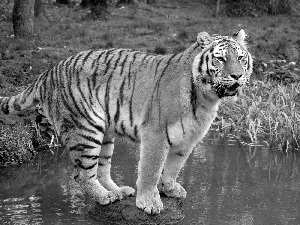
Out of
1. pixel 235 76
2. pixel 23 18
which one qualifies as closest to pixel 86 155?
pixel 235 76

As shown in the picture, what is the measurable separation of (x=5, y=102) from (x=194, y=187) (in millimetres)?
2238

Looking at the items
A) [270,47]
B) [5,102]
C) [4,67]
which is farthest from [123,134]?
[270,47]

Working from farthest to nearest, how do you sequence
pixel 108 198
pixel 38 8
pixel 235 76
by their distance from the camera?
1. pixel 38 8
2. pixel 108 198
3. pixel 235 76

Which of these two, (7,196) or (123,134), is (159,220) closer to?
(123,134)

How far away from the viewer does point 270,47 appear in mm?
13711

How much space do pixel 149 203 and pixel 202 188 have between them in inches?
53.9

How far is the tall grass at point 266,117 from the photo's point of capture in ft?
27.5

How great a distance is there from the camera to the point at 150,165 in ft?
16.0

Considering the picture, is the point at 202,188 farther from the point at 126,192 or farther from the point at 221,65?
the point at 221,65

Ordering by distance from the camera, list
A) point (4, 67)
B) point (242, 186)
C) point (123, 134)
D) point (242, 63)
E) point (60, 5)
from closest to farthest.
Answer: point (242, 63), point (123, 134), point (242, 186), point (4, 67), point (60, 5)

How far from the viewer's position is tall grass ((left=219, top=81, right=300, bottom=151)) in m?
8.38

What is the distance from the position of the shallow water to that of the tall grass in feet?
1.08

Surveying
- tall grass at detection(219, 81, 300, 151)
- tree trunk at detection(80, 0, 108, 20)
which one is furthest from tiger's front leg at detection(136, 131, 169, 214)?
tree trunk at detection(80, 0, 108, 20)

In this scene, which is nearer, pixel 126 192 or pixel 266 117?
pixel 126 192
